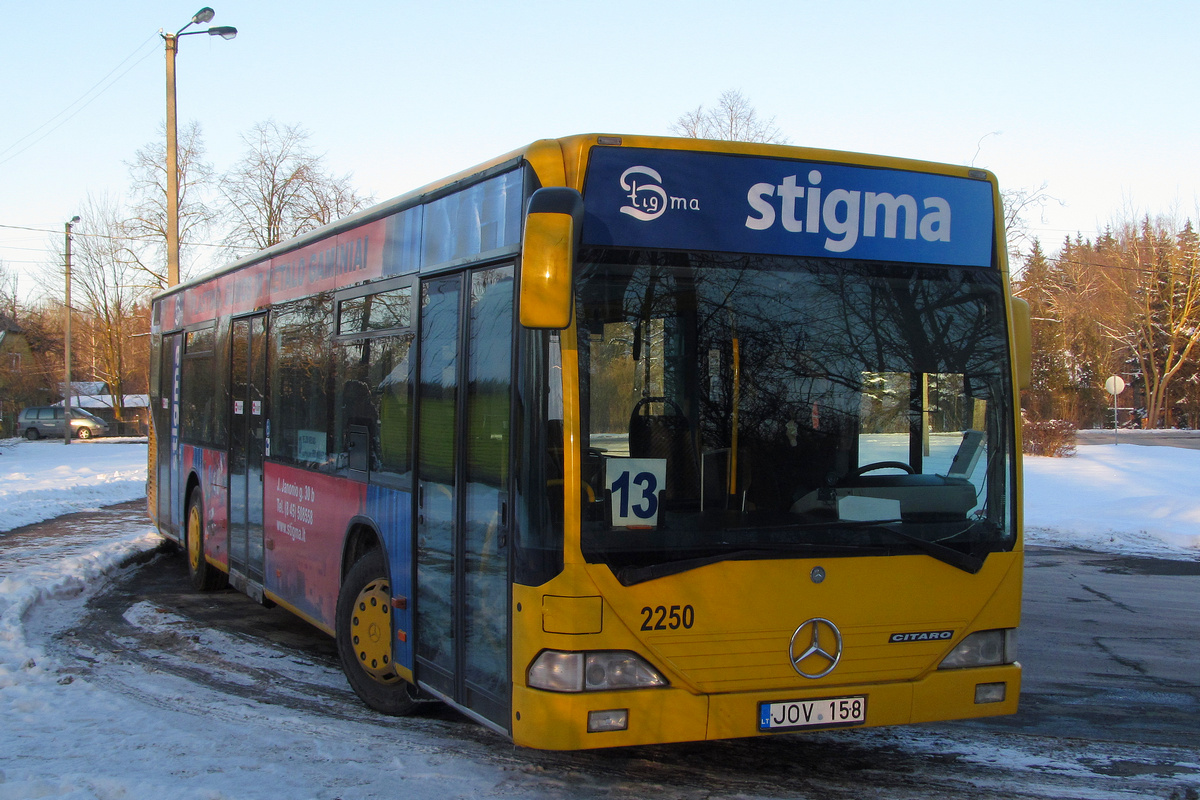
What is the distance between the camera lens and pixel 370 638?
19.3 feet

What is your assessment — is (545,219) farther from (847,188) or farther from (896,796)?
(896,796)

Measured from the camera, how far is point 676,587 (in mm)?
4129

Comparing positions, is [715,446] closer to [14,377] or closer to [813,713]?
[813,713]

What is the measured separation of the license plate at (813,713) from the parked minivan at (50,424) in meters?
55.2

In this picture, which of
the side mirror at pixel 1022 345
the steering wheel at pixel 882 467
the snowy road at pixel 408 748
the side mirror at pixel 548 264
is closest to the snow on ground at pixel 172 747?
the snowy road at pixel 408 748

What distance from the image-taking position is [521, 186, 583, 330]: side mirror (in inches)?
149

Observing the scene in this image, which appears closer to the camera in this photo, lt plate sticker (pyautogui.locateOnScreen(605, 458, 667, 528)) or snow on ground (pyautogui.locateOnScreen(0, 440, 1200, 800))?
lt plate sticker (pyautogui.locateOnScreen(605, 458, 667, 528))

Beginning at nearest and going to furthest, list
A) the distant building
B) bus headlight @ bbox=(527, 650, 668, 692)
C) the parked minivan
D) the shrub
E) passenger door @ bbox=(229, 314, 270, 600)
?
bus headlight @ bbox=(527, 650, 668, 692)
passenger door @ bbox=(229, 314, 270, 600)
the shrub
the distant building
the parked minivan

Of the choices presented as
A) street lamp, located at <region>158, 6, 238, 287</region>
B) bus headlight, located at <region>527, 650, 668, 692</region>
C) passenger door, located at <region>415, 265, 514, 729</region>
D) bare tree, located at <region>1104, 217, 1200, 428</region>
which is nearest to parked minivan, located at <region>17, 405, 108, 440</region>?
street lamp, located at <region>158, 6, 238, 287</region>

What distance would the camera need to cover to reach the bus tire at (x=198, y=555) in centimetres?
1004

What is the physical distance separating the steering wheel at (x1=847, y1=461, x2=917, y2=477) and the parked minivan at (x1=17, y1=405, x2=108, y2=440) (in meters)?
55.2

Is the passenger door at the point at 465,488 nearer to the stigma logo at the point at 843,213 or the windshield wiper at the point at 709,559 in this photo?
the windshield wiper at the point at 709,559

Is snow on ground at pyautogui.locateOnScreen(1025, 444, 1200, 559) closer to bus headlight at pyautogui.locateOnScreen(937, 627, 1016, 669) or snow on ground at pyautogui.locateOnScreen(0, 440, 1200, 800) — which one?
bus headlight at pyautogui.locateOnScreen(937, 627, 1016, 669)

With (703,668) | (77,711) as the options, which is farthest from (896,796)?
(77,711)
